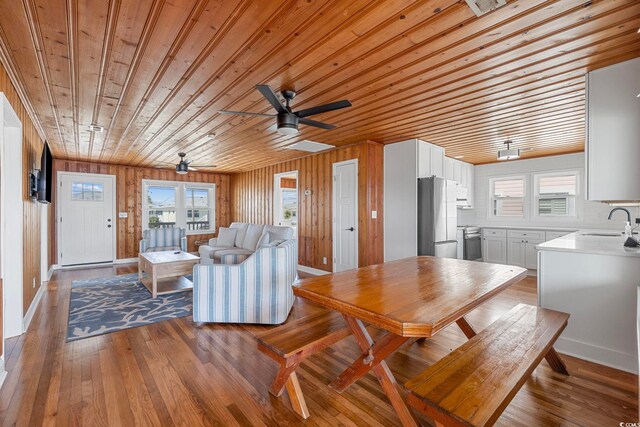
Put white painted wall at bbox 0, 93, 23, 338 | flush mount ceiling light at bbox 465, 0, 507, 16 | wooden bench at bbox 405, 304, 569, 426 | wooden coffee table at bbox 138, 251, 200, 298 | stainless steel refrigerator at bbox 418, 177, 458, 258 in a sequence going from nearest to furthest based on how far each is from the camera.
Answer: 1. wooden bench at bbox 405, 304, 569, 426
2. flush mount ceiling light at bbox 465, 0, 507, 16
3. white painted wall at bbox 0, 93, 23, 338
4. wooden coffee table at bbox 138, 251, 200, 298
5. stainless steel refrigerator at bbox 418, 177, 458, 258

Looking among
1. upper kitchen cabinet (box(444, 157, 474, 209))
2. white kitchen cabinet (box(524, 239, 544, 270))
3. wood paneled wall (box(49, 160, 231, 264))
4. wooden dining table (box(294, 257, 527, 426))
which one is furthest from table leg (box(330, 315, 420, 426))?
wood paneled wall (box(49, 160, 231, 264))

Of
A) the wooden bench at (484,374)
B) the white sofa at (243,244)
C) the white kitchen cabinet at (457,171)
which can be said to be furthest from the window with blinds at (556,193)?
the white sofa at (243,244)

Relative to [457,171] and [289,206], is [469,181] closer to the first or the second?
[457,171]

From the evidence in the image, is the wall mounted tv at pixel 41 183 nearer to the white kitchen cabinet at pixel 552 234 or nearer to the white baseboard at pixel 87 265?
the white baseboard at pixel 87 265

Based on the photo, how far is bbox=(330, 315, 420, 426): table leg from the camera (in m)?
1.66

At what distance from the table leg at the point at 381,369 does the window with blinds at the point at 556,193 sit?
5.92 m

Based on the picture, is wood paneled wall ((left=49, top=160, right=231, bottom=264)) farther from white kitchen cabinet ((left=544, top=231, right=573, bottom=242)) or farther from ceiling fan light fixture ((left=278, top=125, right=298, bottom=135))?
white kitchen cabinet ((left=544, top=231, right=573, bottom=242))

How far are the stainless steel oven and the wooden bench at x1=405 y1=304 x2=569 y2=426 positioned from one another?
14.0 ft

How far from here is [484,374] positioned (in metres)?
1.40

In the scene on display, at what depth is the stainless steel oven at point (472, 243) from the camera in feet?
19.9

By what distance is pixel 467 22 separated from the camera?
1.83 metres

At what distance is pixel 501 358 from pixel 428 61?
209 cm

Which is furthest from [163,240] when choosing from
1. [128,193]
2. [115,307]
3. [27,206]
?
[27,206]

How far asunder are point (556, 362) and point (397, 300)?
1613 millimetres
